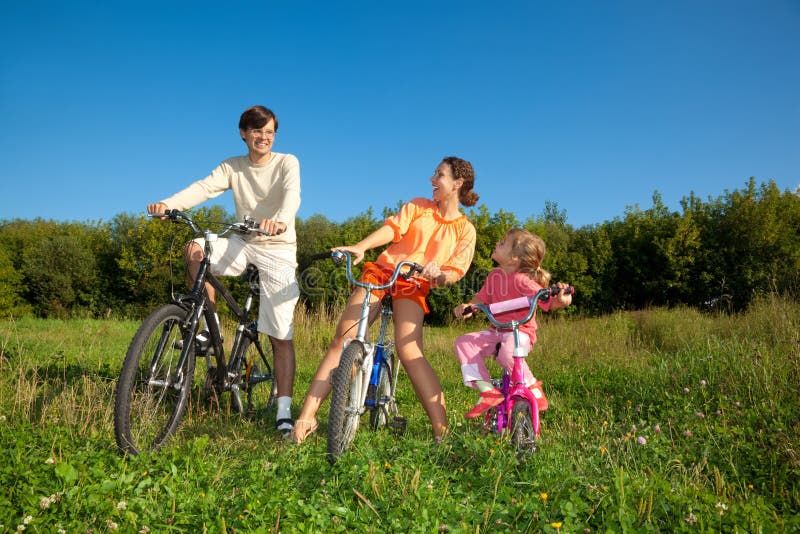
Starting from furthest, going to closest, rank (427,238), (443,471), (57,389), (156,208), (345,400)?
(57,389), (427,238), (156,208), (345,400), (443,471)

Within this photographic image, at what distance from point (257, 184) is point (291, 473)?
2243mm

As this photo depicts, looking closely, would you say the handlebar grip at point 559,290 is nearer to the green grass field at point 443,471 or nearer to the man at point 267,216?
the green grass field at point 443,471

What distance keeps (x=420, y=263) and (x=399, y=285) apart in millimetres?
246

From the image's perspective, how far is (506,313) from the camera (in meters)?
3.57

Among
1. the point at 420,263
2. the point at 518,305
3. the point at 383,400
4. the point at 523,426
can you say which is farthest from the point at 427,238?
the point at 523,426

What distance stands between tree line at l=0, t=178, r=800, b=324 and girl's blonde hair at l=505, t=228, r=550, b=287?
823 centimetres

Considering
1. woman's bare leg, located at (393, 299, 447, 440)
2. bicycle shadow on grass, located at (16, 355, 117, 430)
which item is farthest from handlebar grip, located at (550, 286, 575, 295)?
bicycle shadow on grass, located at (16, 355, 117, 430)

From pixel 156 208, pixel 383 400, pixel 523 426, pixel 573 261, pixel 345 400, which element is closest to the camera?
pixel 345 400

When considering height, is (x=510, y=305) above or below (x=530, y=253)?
below

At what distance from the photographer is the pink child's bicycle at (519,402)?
310 centimetres

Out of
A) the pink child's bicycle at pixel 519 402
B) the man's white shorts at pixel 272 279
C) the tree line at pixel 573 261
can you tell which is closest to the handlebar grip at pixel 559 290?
the pink child's bicycle at pixel 519 402

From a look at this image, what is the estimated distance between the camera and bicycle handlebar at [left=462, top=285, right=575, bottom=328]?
3.18m

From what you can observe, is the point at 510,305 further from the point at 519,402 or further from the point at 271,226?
the point at 271,226

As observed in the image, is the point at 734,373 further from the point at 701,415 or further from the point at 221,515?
the point at 221,515
